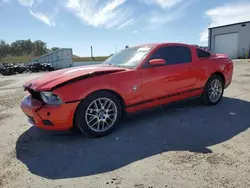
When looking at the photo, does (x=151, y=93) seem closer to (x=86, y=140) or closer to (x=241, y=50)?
(x=86, y=140)

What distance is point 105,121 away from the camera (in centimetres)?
348

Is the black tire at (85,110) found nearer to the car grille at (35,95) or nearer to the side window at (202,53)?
the car grille at (35,95)

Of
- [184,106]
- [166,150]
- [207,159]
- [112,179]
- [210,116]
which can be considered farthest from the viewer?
[184,106]

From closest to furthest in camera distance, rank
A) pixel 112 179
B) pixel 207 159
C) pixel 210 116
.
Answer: pixel 112 179
pixel 207 159
pixel 210 116

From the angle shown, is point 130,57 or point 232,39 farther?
point 232,39

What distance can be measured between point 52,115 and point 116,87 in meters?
1.06

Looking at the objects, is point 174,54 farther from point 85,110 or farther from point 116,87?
point 85,110

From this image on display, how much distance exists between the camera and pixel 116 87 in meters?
3.43

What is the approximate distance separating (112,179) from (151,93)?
6.26ft

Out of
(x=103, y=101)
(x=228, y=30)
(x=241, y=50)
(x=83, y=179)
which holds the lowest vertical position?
(x=83, y=179)

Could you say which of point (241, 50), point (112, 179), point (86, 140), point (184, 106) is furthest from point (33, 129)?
point (241, 50)

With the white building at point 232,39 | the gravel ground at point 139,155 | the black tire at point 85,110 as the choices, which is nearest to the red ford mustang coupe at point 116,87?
the black tire at point 85,110

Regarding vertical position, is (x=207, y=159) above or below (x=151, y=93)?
below

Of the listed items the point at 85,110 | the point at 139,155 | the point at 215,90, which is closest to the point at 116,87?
the point at 85,110
